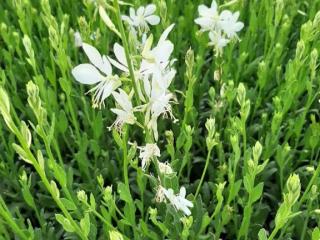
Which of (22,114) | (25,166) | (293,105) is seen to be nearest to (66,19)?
(22,114)

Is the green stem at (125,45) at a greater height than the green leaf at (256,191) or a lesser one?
greater

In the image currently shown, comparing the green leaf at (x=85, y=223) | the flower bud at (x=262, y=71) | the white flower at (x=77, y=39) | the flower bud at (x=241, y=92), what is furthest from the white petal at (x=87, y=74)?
the white flower at (x=77, y=39)

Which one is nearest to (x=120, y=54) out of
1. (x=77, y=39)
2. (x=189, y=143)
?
(x=189, y=143)

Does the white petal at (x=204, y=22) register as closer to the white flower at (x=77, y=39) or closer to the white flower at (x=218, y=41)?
the white flower at (x=218, y=41)

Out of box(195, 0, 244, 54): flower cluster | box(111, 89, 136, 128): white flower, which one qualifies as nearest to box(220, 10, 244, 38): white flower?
box(195, 0, 244, 54): flower cluster

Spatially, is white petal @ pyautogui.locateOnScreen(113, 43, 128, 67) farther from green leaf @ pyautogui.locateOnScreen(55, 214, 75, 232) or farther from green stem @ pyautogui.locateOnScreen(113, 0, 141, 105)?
green leaf @ pyautogui.locateOnScreen(55, 214, 75, 232)

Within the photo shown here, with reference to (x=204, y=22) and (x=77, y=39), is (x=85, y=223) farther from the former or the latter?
(x=77, y=39)
